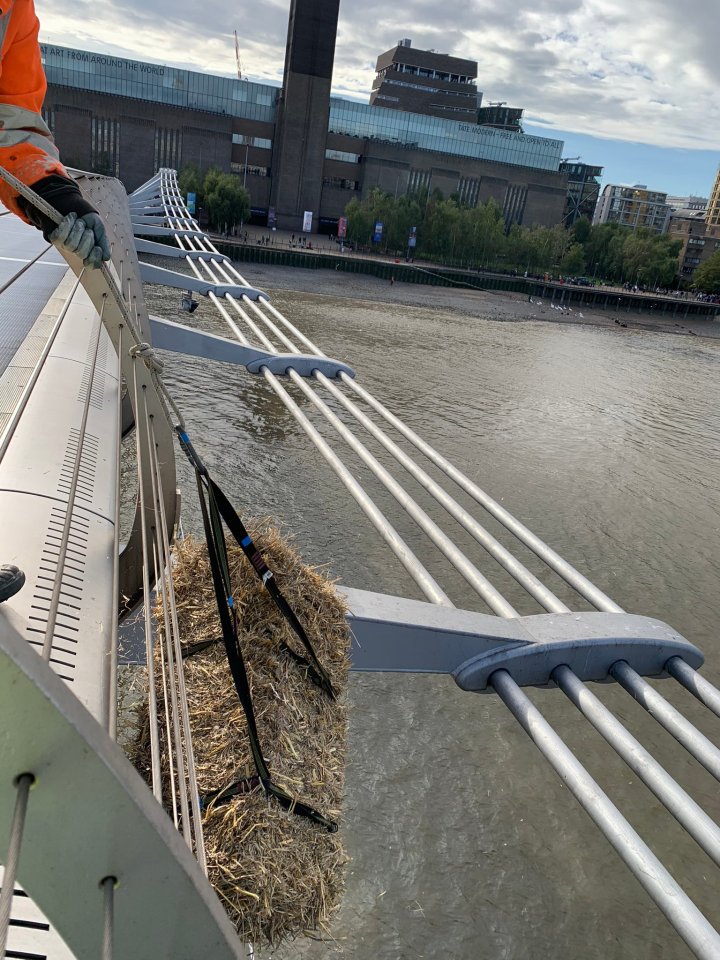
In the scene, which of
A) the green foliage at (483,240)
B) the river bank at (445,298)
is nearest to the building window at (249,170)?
the green foliage at (483,240)

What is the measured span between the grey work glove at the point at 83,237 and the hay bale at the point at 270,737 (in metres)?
0.80

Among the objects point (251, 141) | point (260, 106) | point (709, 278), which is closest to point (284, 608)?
point (251, 141)

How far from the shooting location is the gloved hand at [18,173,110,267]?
1739 mm

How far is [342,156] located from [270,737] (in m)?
57.0

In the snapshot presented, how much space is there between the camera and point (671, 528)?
1167 cm

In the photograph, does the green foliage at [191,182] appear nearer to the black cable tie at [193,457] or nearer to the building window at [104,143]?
the building window at [104,143]

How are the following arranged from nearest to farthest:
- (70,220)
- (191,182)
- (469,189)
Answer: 1. (70,220)
2. (191,182)
3. (469,189)

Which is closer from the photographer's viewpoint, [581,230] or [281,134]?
[281,134]

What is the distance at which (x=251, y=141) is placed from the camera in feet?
167

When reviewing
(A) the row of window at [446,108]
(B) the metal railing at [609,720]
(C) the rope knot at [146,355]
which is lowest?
(B) the metal railing at [609,720]

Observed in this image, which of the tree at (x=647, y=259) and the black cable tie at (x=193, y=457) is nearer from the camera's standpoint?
the black cable tie at (x=193, y=457)

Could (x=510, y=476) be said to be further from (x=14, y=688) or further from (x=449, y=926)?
(x=14, y=688)

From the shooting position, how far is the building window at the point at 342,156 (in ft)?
172

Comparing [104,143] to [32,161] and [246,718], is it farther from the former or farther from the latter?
[246,718]
